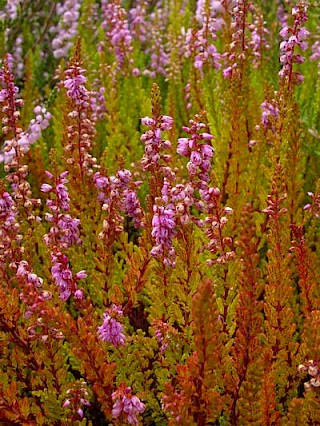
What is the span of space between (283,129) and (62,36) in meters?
2.28

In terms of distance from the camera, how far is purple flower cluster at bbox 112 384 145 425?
1.18 meters

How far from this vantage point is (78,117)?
161 centimetres

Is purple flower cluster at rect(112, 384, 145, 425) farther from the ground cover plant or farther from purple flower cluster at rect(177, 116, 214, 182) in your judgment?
purple flower cluster at rect(177, 116, 214, 182)

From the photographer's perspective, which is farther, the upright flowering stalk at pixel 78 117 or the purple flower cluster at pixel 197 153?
the upright flowering stalk at pixel 78 117

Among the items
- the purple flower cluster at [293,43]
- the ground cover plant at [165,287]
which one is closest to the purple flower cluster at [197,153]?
the ground cover plant at [165,287]

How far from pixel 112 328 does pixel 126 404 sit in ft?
0.57

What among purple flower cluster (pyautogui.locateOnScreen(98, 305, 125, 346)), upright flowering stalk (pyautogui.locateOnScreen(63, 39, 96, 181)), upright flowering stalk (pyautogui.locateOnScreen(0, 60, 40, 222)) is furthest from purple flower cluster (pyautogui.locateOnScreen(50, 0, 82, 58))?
purple flower cluster (pyautogui.locateOnScreen(98, 305, 125, 346))

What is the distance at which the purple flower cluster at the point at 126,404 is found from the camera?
1179 millimetres

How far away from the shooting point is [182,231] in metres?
1.27

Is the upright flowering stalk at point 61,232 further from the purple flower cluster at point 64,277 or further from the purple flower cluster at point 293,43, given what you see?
the purple flower cluster at point 293,43

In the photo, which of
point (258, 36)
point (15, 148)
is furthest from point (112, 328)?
point (258, 36)

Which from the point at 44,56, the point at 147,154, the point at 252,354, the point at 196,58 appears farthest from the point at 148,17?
the point at 252,354

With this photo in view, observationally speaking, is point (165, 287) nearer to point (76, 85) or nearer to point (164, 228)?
point (164, 228)

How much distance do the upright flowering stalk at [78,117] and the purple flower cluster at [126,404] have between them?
2.13ft
